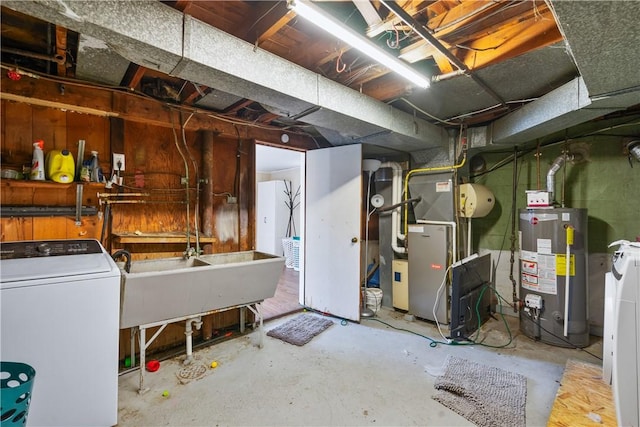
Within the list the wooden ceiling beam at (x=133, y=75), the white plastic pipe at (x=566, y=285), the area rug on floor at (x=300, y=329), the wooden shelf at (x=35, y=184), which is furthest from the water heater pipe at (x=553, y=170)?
the wooden shelf at (x=35, y=184)

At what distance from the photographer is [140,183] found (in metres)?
2.58

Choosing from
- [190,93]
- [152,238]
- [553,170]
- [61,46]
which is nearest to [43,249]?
[152,238]

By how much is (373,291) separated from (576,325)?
2.09 meters

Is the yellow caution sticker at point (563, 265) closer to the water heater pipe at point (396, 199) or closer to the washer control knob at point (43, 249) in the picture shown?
the water heater pipe at point (396, 199)

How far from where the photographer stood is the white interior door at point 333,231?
345 centimetres

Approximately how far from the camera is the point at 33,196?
2.09 metres

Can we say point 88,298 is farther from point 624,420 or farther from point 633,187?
point 633,187

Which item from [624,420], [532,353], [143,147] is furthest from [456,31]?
[532,353]

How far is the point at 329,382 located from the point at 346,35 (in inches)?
94.3

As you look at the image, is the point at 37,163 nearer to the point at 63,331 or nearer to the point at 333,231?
the point at 63,331

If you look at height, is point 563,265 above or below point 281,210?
below

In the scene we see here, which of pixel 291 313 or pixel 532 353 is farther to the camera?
pixel 291 313

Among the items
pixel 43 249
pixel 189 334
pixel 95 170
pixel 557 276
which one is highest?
pixel 95 170

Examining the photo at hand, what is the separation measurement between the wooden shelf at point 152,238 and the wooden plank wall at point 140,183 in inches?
4.7
